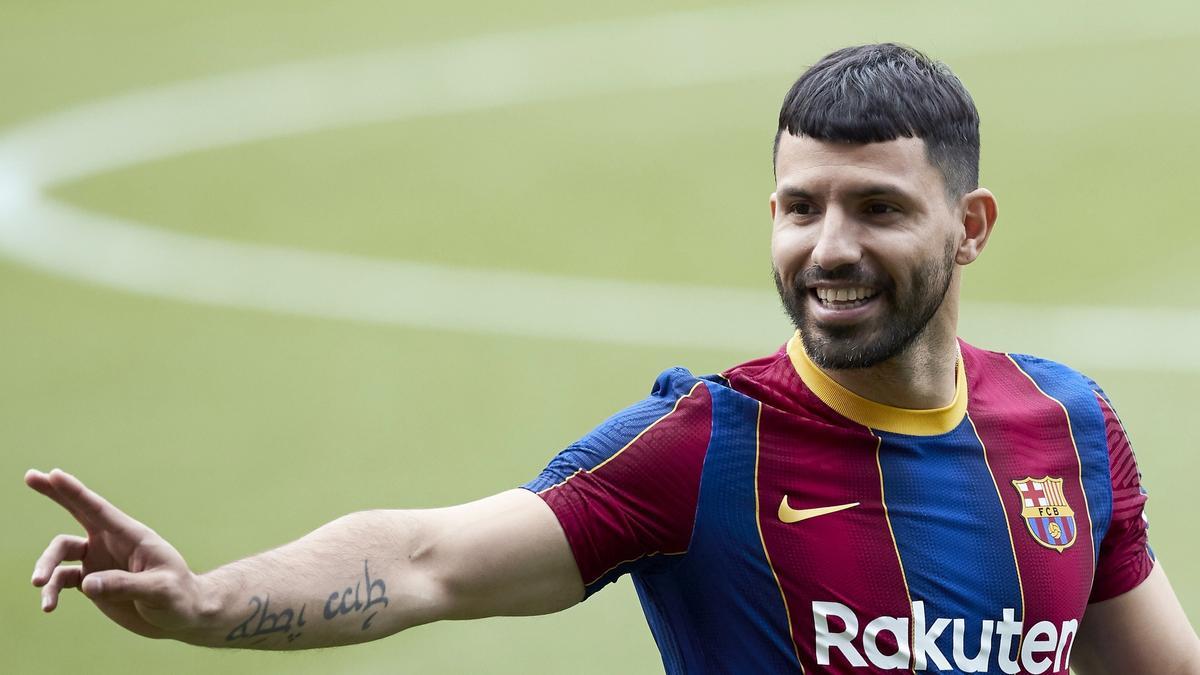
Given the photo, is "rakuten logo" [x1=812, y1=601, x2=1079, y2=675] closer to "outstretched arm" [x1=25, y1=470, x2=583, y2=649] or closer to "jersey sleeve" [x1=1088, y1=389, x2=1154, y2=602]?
"jersey sleeve" [x1=1088, y1=389, x2=1154, y2=602]

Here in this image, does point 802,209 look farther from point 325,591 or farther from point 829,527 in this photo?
point 325,591

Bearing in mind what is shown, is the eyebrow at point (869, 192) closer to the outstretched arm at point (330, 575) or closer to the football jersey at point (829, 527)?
the football jersey at point (829, 527)

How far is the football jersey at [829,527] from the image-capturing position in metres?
3.60

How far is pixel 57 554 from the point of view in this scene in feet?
9.59

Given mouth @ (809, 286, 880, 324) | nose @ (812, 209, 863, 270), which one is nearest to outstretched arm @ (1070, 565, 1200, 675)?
mouth @ (809, 286, 880, 324)

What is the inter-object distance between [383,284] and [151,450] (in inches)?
88.4

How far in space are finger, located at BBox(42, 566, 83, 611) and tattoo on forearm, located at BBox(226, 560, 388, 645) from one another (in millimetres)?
299

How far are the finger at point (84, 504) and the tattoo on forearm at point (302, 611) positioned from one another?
1.07 feet

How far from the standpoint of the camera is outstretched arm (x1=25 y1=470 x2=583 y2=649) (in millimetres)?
2945

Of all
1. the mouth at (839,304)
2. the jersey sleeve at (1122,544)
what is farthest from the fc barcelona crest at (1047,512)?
the mouth at (839,304)

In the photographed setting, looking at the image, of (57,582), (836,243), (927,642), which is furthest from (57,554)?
(927,642)

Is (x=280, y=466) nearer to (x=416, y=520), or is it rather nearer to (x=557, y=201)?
(x=557, y=201)

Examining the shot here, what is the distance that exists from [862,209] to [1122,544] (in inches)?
38.9

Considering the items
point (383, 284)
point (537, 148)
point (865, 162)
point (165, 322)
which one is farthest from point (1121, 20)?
point (865, 162)
